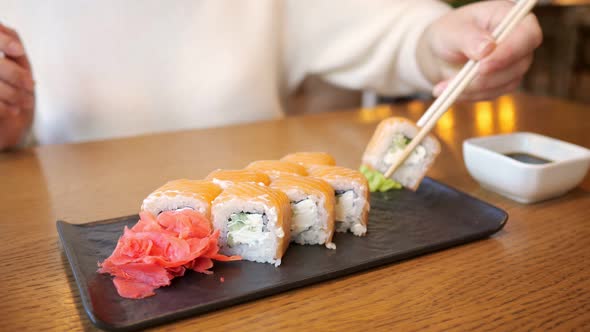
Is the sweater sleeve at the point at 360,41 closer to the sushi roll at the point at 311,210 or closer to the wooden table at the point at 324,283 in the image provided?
the wooden table at the point at 324,283

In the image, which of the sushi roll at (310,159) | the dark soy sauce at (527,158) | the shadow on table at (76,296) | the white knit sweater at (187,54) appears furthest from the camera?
the white knit sweater at (187,54)

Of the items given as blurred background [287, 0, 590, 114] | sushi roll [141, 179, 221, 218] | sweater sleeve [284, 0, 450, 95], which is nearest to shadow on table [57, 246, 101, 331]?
sushi roll [141, 179, 221, 218]

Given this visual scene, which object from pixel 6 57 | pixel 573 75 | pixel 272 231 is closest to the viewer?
pixel 272 231

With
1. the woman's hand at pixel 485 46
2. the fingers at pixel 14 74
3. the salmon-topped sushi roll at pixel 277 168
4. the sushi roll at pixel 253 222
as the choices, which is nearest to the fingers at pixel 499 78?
the woman's hand at pixel 485 46

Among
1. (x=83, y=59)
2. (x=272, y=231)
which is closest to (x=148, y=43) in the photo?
(x=83, y=59)

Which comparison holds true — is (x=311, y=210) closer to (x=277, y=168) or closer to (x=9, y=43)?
(x=277, y=168)

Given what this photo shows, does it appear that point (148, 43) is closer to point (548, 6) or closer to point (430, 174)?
point (430, 174)

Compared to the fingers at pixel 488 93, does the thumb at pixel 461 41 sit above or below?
above

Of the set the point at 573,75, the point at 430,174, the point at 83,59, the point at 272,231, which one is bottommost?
the point at 573,75
